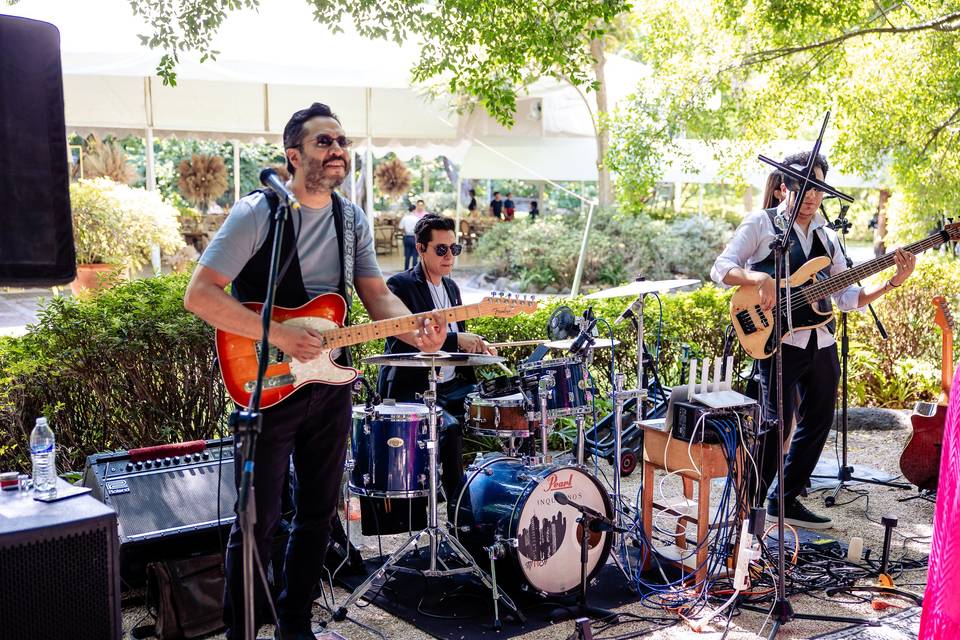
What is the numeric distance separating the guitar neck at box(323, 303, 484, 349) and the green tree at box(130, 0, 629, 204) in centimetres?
313

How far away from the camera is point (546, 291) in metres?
17.1

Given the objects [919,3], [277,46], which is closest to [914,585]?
[919,3]

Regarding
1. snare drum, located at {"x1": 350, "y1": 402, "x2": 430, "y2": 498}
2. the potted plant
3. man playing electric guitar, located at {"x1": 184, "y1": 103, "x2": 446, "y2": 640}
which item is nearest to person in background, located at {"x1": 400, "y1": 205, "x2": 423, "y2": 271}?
the potted plant

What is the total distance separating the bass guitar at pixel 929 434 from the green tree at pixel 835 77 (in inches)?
149

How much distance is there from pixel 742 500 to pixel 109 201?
9.99 m

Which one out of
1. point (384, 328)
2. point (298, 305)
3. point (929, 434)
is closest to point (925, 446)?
point (929, 434)

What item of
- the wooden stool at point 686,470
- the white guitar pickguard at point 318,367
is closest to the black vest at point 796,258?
the wooden stool at point 686,470

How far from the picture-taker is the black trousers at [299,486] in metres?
3.51

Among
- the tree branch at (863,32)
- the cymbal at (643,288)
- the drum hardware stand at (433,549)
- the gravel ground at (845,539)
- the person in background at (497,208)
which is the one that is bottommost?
the gravel ground at (845,539)

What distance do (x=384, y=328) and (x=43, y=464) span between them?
1.44 m

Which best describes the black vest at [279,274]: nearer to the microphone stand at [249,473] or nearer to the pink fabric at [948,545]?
the microphone stand at [249,473]

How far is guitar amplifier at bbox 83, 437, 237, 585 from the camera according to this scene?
415 cm

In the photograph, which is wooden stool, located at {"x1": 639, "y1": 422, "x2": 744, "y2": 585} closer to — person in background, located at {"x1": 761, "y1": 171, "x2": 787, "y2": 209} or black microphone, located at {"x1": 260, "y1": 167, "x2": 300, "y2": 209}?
person in background, located at {"x1": 761, "y1": 171, "x2": 787, "y2": 209}

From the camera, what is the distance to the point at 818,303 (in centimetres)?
529
